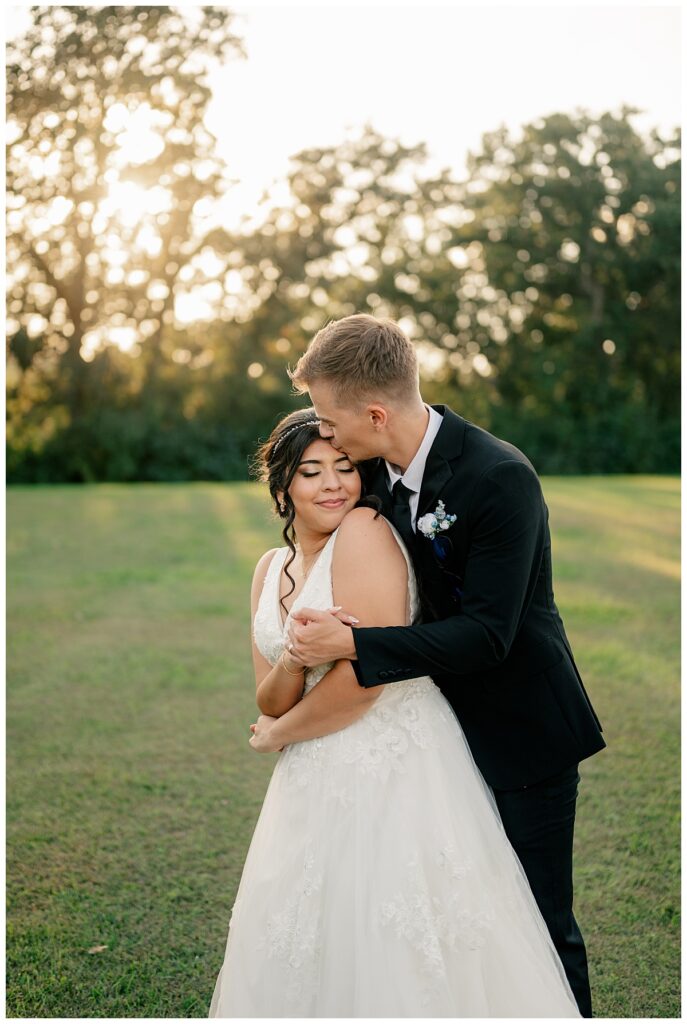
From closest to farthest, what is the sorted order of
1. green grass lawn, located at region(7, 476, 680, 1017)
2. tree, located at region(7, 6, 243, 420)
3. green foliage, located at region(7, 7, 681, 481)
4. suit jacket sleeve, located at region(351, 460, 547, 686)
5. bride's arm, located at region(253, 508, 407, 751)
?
suit jacket sleeve, located at region(351, 460, 547, 686) < bride's arm, located at region(253, 508, 407, 751) < green grass lawn, located at region(7, 476, 680, 1017) < tree, located at region(7, 6, 243, 420) < green foliage, located at region(7, 7, 681, 481)

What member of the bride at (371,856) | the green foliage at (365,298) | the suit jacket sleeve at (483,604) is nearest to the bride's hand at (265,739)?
the bride at (371,856)

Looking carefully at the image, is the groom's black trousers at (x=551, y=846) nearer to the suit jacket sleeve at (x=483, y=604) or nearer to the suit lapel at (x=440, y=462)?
the suit jacket sleeve at (x=483, y=604)

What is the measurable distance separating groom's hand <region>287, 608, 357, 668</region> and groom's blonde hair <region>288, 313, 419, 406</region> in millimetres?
630

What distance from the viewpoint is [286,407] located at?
28219mm

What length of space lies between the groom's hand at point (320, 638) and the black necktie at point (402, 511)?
353mm

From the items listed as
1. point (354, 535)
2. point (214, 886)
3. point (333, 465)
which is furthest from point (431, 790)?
point (214, 886)

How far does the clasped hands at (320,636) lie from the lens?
2.68 metres

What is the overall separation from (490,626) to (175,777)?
11.9ft

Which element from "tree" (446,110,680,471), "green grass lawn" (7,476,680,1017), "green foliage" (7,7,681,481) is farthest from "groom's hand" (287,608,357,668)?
"tree" (446,110,680,471)

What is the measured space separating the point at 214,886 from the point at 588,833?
1880 millimetres

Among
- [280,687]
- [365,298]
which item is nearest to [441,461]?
[280,687]

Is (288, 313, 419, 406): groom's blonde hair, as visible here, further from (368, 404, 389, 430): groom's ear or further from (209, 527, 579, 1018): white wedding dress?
(209, 527, 579, 1018): white wedding dress

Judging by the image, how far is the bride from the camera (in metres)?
2.71

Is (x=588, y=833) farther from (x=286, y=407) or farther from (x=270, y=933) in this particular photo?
(x=286, y=407)
